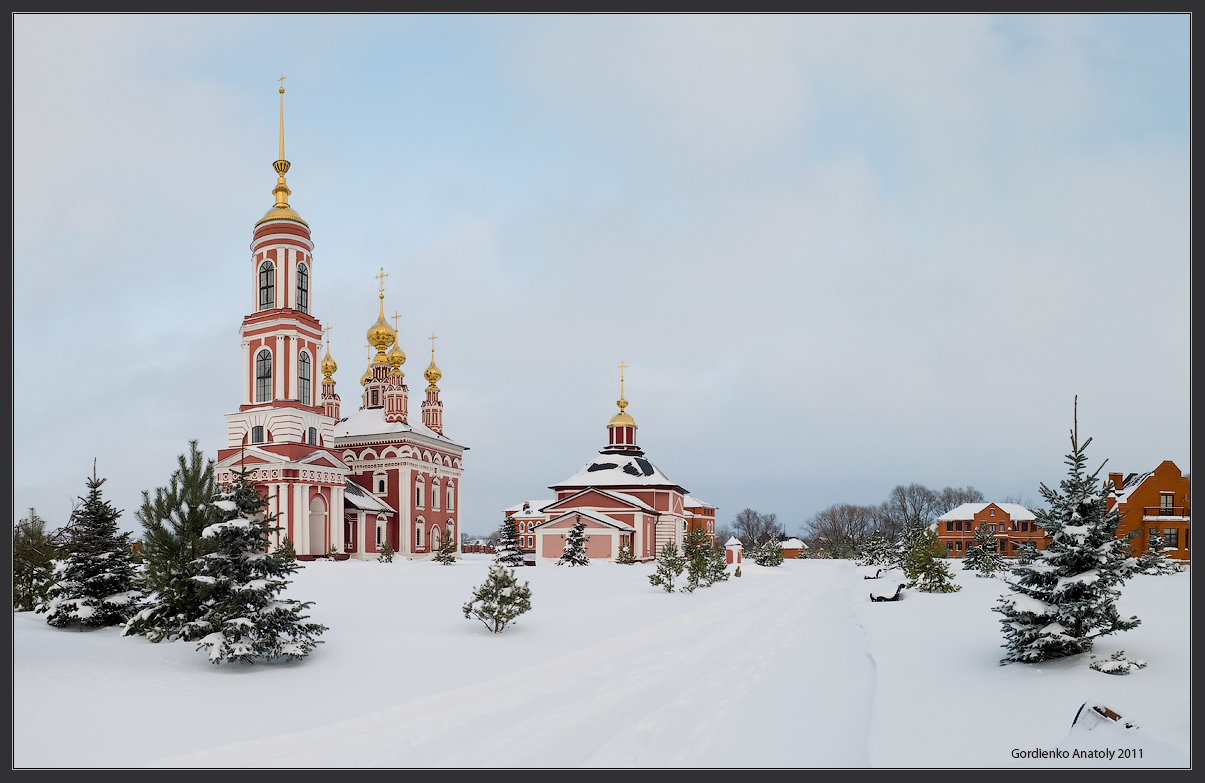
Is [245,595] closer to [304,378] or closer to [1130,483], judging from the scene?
[304,378]

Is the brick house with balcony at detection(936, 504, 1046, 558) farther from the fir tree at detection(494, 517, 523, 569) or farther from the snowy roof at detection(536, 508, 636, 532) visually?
the fir tree at detection(494, 517, 523, 569)

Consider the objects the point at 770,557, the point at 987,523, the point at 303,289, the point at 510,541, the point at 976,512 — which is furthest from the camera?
the point at 976,512

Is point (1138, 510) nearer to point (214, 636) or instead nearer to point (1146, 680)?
point (1146, 680)

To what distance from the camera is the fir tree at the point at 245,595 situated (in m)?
10.6

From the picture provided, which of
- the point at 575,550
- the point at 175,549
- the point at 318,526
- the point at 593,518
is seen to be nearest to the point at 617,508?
the point at 593,518

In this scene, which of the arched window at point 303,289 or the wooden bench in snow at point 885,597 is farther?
the arched window at point 303,289

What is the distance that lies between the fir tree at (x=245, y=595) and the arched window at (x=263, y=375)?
36.2m

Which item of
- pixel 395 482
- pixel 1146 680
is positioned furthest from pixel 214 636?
pixel 395 482

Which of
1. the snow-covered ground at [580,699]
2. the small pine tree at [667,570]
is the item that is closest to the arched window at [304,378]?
the small pine tree at [667,570]

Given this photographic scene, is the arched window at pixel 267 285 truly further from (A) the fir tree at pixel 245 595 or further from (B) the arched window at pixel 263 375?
Answer: (A) the fir tree at pixel 245 595

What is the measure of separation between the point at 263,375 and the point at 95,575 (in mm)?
33990

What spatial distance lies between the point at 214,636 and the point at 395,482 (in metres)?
42.8

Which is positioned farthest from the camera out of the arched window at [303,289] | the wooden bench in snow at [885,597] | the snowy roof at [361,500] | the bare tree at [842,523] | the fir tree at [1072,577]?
the bare tree at [842,523]

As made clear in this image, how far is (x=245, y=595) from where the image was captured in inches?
426
